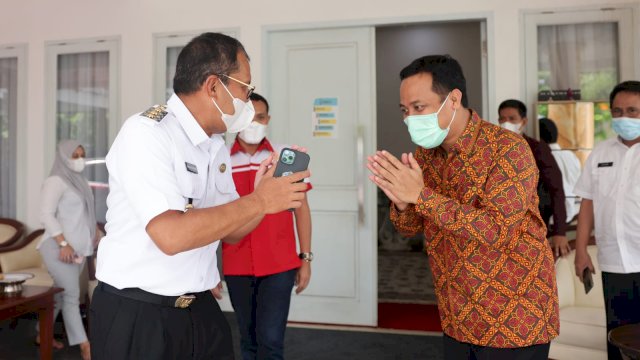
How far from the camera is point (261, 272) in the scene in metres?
2.33

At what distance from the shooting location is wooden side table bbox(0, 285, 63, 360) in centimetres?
307

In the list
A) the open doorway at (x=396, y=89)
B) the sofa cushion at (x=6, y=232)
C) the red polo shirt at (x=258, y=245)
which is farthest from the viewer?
the open doorway at (x=396, y=89)

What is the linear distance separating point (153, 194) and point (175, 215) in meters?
0.07

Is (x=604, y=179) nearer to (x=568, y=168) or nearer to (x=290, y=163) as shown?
(x=568, y=168)

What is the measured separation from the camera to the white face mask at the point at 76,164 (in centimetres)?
376

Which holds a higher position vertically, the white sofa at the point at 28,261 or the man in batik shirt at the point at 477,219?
the man in batik shirt at the point at 477,219

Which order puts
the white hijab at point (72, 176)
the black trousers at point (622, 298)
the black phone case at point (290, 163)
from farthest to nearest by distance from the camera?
the white hijab at point (72, 176)
the black trousers at point (622, 298)
the black phone case at point (290, 163)

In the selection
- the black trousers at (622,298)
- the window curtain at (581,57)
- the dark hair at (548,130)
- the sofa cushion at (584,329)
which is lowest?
the sofa cushion at (584,329)

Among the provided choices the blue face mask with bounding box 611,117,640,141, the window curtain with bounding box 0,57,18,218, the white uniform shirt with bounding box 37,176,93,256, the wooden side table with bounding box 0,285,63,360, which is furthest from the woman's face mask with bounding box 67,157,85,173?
Answer: the blue face mask with bounding box 611,117,640,141

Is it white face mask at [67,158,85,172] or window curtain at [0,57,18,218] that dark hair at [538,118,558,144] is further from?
window curtain at [0,57,18,218]

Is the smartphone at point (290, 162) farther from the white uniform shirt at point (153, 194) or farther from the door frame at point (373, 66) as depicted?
the door frame at point (373, 66)

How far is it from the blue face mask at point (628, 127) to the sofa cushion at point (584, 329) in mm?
1189

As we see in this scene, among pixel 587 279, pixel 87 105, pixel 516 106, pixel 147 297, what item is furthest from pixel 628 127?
pixel 87 105

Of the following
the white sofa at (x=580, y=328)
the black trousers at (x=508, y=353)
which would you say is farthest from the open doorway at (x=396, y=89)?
the black trousers at (x=508, y=353)
